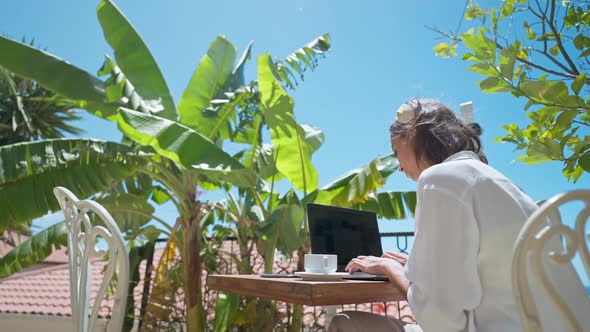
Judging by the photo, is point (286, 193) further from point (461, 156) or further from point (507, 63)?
point (507, 63)

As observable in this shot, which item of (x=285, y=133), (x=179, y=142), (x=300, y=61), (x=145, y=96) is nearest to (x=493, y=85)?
(x=179, y=142)

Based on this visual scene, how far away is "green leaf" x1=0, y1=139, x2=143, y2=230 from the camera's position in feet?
13.5

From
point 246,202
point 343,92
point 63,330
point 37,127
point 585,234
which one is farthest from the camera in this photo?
point 37,127

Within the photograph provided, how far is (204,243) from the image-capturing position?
5086 mm

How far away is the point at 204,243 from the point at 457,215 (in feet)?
14.3

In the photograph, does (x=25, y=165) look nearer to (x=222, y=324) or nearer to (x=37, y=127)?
(x=222, y=324)

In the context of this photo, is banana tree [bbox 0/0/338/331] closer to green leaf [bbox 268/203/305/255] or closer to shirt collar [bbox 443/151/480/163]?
green leaf [bbox 268/203/305/255]

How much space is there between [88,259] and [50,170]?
3.60m

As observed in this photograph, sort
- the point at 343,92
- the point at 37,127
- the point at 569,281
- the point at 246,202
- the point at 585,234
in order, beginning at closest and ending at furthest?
the point at 585,234 < the point at 569,281 < the point at 246,202 < the point at 343,92 < the point at 37,127

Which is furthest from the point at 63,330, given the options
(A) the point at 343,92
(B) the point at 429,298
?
(B) the point at 429,298

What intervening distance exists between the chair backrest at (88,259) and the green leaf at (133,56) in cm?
344

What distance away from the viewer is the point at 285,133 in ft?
13.8

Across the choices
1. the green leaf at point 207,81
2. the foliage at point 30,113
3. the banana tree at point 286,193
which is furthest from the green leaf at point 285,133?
the foliage at point 30,113

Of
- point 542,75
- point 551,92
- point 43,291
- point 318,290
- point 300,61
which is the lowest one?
point 43,291
